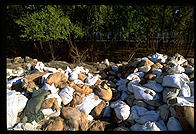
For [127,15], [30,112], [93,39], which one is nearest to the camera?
[30,112]

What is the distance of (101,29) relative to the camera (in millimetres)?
6141

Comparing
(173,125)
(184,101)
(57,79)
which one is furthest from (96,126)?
(184,101)

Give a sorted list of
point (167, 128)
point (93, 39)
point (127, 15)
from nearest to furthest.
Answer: point (167, 128), point (127, 15), point (93, 39)

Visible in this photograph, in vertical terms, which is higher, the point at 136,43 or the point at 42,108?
the point at 136,43

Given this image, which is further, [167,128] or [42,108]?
[42,108]

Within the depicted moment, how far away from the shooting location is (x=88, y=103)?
3.02 m

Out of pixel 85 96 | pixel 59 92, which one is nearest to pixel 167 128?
pixel 85 96

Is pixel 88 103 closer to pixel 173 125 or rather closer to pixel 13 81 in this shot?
pixel 173 125

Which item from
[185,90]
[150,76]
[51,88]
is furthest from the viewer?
[150,76]

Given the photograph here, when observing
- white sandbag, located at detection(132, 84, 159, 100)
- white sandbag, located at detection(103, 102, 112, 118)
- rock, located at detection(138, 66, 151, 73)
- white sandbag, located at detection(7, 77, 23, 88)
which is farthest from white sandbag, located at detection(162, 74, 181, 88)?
white sandbag, located at detection(7, 77, 23, 88)

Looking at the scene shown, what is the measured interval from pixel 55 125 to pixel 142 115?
44.1 inches

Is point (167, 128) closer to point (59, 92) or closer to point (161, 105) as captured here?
point (161, 105)

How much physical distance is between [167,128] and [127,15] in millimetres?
3860

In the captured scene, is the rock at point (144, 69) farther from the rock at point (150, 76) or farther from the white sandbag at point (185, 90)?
the white sandbag at point (185, 90)
